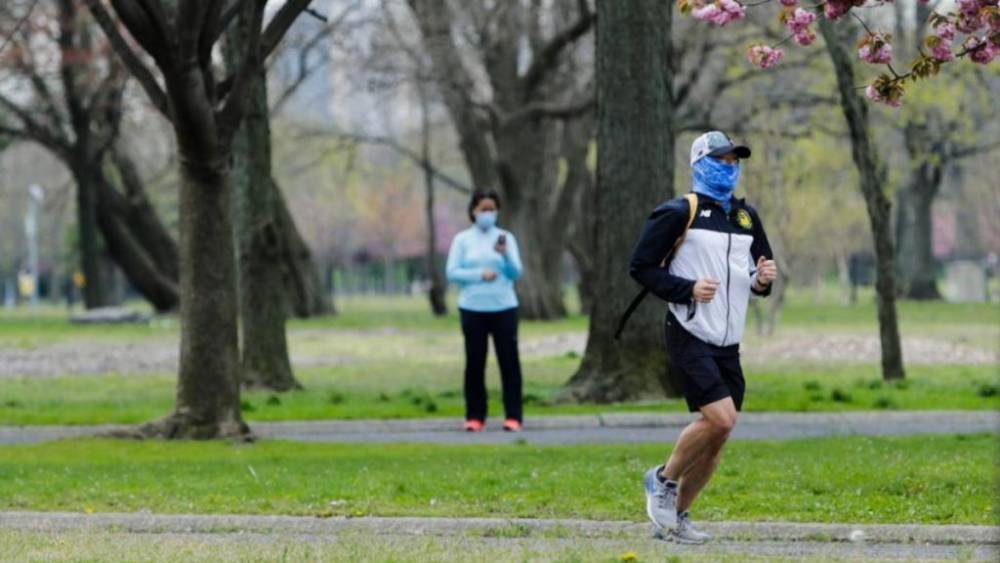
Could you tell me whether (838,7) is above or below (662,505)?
above

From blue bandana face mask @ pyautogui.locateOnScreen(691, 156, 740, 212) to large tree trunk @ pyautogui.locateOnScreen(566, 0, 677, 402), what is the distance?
29.3ft

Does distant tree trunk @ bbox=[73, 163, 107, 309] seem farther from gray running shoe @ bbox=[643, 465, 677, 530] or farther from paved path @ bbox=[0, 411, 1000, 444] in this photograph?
gray running shoe @ bbox=[643, 465, 677, 530]

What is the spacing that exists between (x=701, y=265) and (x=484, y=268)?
696cm

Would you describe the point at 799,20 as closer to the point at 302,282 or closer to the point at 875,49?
the point at 875,49

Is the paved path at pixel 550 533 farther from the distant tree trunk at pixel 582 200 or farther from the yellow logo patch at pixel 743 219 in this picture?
the distant tree trunk at pixel 582 200

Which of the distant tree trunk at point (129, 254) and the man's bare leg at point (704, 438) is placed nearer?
the man's bare leg at point (704, 438)

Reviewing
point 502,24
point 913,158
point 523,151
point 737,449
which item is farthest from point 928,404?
point 913,158

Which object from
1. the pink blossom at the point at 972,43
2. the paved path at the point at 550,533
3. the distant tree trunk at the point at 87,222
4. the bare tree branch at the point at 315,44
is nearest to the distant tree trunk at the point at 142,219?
the distant tree trunk at the point at 87,222

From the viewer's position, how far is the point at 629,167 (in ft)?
59.3

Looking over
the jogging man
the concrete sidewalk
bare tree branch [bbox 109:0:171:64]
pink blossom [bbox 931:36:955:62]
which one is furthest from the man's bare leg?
bare tree branch [bbox 109:0:171:64]

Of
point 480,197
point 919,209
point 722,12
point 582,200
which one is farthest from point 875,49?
point 919,209

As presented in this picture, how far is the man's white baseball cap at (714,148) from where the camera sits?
8.99m

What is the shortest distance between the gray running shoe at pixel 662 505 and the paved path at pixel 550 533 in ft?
0.35

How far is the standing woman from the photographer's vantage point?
15.9 meters
